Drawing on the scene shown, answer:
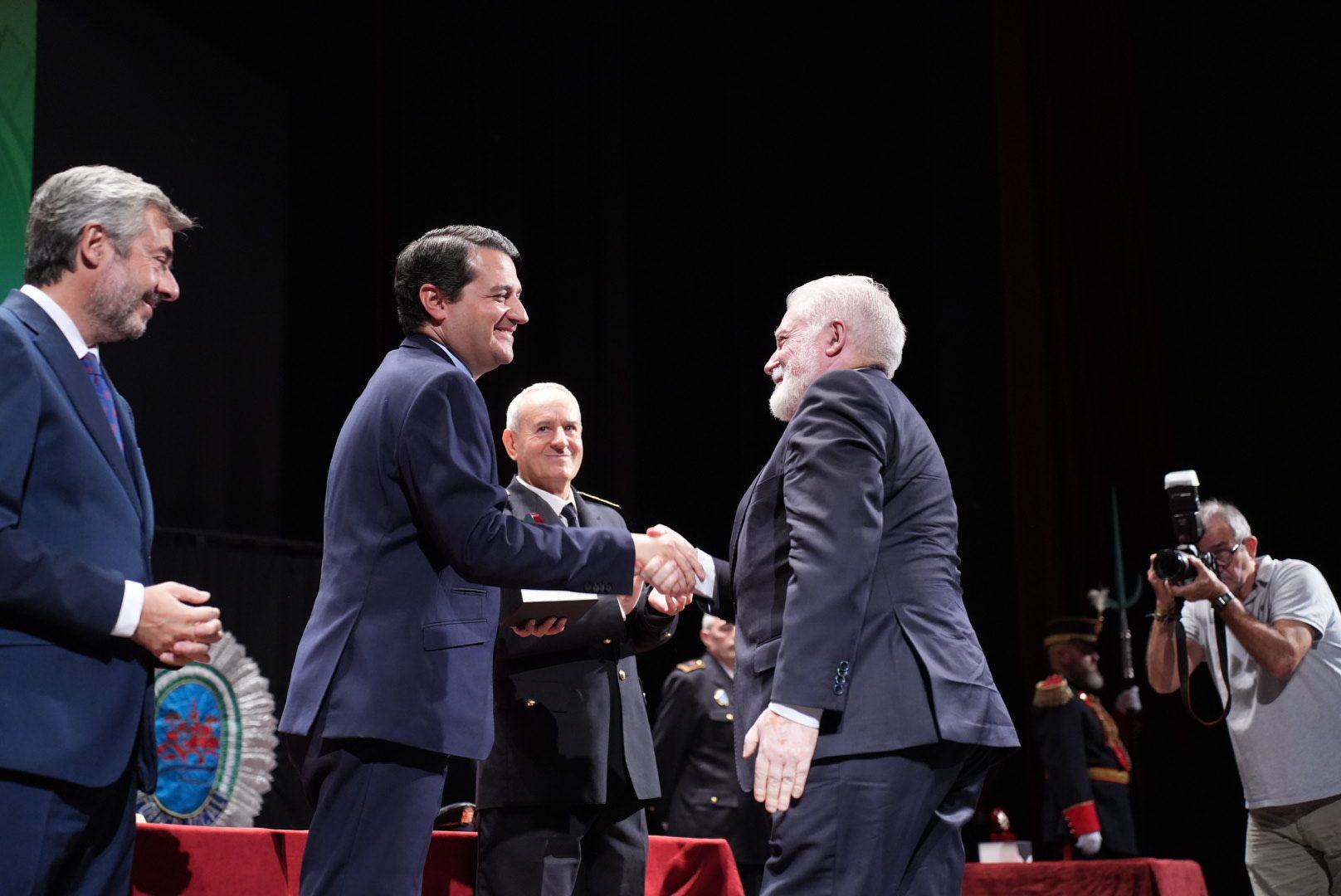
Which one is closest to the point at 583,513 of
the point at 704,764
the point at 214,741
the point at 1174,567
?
the point at 1174,567

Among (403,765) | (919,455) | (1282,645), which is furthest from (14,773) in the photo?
(1282,645)

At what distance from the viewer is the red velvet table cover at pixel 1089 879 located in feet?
12.8

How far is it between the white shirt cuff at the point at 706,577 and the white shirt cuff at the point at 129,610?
1.20 m

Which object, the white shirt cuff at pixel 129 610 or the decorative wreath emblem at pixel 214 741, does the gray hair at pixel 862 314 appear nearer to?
the white shirt cuff at pixel 129 610

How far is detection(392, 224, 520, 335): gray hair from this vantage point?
2.53 m

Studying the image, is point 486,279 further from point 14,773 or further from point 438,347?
point 14,773

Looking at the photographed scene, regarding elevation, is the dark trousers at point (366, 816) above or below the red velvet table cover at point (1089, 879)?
above

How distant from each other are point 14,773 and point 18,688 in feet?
0.37

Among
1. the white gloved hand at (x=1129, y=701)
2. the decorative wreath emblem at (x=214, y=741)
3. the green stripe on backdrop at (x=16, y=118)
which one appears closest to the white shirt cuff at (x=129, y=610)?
the green stripe on backdrop at (x=16, y=118)

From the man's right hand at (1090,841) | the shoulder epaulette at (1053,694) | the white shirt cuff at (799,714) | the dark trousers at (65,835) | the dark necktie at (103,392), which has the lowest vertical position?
the man's right hand at (1090,841)

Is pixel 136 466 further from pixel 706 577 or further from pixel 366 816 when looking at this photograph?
pixel 706 577

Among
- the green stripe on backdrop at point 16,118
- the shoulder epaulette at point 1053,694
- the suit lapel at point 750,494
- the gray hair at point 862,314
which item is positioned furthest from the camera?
the shoulder epaulette at point 1053,694

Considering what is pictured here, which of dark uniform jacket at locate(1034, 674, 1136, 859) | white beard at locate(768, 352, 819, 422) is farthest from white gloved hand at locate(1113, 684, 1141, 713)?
white beard at locate(768, 352, 819, 422)

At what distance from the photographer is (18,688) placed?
1769 mm
